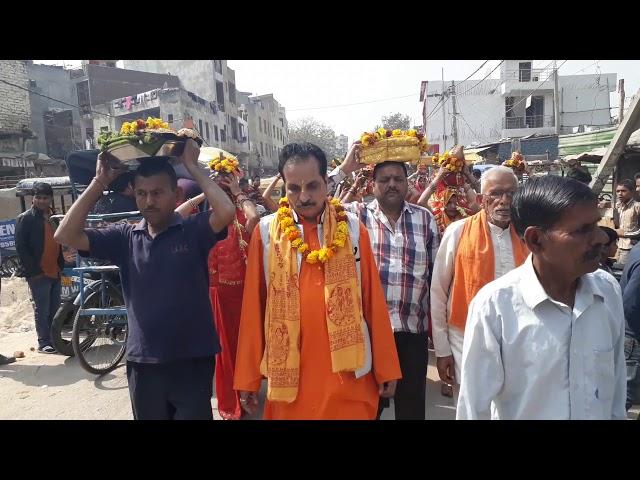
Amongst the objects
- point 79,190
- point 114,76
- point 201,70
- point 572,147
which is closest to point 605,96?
point 572,147

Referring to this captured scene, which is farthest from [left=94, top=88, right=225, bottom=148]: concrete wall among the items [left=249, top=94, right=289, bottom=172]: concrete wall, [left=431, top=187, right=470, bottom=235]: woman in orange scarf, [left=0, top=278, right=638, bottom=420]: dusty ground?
[left=431, top=187, right=470, bottom=235]: woman in orange scarf

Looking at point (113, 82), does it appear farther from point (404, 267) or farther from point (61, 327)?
point (404, 267)

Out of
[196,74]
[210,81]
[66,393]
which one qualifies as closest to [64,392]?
[66,393]

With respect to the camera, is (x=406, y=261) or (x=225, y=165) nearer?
(x=406, y=261)

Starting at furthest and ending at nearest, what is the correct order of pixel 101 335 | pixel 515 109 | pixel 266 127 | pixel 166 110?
pixel 266 127, pixel 515 109, pixel 166 110, pixel 101 335

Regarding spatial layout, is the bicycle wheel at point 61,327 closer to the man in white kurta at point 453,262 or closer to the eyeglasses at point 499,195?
the man in white kurta at point 453,262

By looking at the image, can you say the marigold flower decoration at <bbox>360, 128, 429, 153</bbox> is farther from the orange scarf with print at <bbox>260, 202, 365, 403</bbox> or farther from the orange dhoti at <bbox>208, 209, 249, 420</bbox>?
the orange dhoti at <bbox>208, 209, 249, 420</bbox>

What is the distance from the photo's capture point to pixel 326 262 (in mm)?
2414

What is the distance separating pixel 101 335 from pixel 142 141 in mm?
3917

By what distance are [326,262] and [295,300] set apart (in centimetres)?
25

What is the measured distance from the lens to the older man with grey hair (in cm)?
280

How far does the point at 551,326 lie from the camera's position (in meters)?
1.63

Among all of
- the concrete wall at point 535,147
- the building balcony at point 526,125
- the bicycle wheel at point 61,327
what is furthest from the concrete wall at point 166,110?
the building balcony at point 526,125

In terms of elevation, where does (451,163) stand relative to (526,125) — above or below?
below
